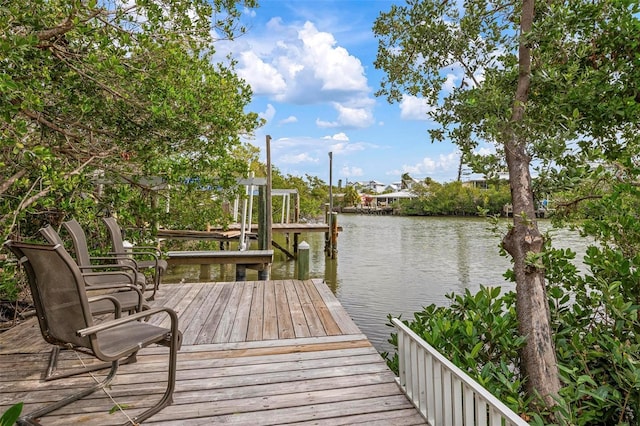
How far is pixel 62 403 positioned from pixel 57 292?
0.65m

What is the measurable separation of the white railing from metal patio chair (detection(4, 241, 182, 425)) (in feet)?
4.25

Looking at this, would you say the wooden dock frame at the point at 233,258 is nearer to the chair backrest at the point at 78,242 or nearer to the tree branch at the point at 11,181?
the chair backrest at the point at 78,242

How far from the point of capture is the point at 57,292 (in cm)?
186

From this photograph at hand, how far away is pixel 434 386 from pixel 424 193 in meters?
44.3

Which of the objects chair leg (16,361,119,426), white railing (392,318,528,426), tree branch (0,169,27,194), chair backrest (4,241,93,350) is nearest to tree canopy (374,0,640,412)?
white railing (392,318,528,426)

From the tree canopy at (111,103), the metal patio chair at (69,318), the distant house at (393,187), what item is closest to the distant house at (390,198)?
the distant house at (393,187)

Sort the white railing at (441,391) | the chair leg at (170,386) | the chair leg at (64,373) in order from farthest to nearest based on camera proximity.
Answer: the chair leg at (64,373), the chair leg at (170,386), the white railing at (441,391)

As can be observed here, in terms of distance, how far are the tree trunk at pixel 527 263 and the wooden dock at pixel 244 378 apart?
31.2 inches

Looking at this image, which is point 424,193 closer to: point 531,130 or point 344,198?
point 344,198

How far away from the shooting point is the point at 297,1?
507 centimetres

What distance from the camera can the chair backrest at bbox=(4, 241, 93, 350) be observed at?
1.77 m

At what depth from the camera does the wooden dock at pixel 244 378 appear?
197cm

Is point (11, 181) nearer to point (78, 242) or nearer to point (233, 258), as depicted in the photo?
point (78, 242)

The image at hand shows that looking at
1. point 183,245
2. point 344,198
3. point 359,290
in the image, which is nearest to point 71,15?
point 359,290
